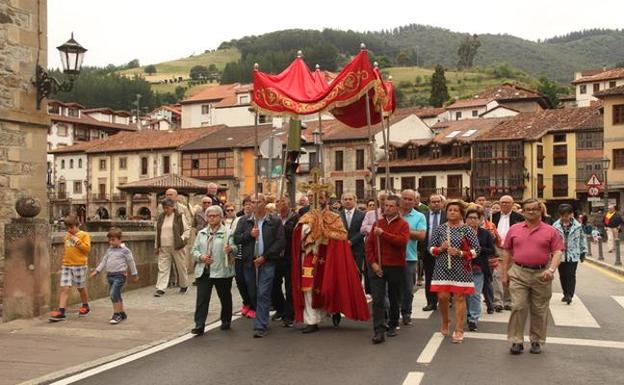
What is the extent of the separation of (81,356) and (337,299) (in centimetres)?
324

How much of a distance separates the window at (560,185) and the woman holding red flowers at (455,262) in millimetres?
55960

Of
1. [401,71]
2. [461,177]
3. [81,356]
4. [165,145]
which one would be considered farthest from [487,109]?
[81,356]

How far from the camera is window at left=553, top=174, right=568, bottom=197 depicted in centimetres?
6147

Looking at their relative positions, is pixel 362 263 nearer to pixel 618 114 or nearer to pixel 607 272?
pixel 607 272

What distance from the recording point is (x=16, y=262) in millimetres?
10703

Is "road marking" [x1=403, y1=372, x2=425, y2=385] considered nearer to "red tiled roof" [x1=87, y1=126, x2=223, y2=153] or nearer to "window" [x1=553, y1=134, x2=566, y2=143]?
"window" [x1=553, y1=134, x2=566, y2=143]

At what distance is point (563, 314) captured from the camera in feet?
36.0

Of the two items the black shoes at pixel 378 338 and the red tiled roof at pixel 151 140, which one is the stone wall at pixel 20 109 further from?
the red tiled roof at pixel 151 140

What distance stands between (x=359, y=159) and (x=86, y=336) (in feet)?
184

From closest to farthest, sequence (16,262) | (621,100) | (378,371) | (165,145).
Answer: (378,371) → (16,262) → (621,100) → (165,145)

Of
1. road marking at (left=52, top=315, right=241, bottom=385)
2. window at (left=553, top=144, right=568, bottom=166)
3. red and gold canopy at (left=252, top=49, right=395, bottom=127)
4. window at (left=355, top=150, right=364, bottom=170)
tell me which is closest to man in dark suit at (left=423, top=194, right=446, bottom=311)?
red and gold canopy at (left=252, top=49, right=395, bottom=127)

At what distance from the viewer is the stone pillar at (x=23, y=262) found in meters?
10.6

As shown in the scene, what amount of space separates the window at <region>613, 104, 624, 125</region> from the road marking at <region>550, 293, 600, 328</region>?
117 ft

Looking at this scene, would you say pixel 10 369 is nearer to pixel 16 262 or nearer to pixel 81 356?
pixel 81 356
